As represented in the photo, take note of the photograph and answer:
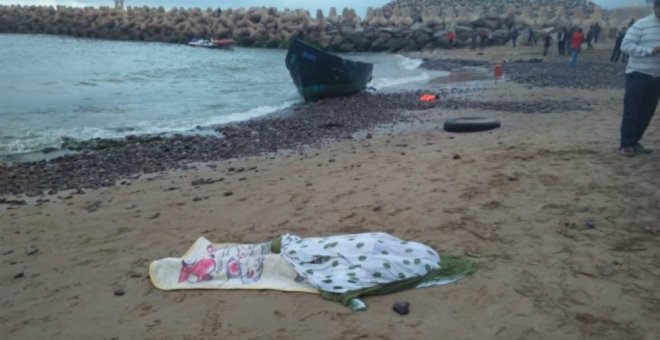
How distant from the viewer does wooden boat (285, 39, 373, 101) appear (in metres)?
17.6

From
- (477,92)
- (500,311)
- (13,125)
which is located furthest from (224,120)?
(500,311)

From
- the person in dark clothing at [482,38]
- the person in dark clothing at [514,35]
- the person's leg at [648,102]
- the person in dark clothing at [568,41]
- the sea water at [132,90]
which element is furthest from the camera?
the person in dark clothing at [482,38]

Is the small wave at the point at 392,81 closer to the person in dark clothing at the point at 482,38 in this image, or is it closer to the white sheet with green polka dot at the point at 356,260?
the white sheet with green polka dot at the point at 356,260

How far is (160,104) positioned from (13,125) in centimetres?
484

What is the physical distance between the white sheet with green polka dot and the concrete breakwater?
42654 millimetres

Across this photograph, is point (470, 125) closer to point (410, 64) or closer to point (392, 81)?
point (392, 81)

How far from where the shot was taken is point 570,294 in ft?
11.4

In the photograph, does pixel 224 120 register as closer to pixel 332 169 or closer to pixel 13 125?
pixel 13 125

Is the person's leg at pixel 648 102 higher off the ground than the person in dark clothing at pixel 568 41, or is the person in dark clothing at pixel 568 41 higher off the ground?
the person in dark clothing at pixel 568 41

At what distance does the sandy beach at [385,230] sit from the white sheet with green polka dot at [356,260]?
0.16 metres

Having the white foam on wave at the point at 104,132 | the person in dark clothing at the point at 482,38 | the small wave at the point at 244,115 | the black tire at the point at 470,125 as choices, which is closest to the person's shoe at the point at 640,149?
the black tire at the point at 470,125

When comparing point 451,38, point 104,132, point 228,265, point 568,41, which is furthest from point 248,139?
point 451,38

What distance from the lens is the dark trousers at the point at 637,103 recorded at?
6.29 meters

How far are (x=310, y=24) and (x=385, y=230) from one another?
45.5 meters
